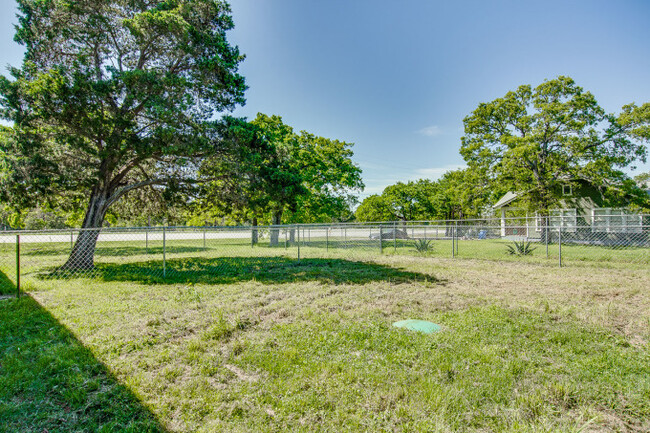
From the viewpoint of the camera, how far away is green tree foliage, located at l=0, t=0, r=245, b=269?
7.88 metres

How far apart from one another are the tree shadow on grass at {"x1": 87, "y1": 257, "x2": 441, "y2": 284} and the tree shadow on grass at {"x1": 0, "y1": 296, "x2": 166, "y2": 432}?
12.9 ft

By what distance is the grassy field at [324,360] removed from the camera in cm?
212

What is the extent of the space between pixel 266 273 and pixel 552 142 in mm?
20818

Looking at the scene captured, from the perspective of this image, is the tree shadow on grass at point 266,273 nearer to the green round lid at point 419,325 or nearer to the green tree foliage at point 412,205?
the green round lid at point 419,325

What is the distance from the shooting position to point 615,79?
11.2m

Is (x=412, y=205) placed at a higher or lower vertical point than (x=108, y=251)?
higher

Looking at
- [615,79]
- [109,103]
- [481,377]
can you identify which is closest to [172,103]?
[109,103]

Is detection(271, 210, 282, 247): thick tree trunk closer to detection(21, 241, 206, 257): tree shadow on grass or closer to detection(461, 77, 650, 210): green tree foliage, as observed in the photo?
detection(21, 241, 206, 257): tree shadow on grass

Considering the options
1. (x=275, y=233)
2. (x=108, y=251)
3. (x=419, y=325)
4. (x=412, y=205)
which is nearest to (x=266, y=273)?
(x=419, y=325)

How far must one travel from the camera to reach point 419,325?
3.95 m

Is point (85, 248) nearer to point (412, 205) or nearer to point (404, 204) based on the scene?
point (404, 204)

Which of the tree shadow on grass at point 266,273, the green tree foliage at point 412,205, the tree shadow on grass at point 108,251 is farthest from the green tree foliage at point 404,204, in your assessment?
the tree shadow on grass at point 266,273

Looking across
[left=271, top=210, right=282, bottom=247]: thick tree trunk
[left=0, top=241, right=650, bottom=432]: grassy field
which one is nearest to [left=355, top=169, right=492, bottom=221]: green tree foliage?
[left=271, top=210, right=282, bottom=247]: thick tree trunk

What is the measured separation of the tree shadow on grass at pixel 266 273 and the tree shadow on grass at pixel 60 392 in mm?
3927
